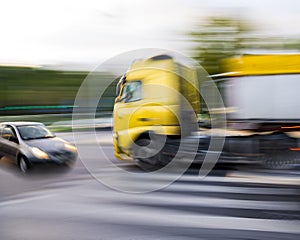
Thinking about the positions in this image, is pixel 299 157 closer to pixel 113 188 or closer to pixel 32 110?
pixel 113 188

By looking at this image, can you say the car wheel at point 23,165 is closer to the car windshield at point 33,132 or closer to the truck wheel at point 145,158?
the car windshield at point 33,132

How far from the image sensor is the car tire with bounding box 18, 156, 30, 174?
7074 mm

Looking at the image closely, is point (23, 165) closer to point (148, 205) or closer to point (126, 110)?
point (126, 110)

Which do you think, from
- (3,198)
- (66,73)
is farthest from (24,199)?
(66,73)

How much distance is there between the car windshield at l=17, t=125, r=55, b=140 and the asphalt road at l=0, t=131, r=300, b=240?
2.27 ft

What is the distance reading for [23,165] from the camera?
23.5 ft

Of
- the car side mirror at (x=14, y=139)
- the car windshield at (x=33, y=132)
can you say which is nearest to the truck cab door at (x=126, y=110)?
the car windshield at (x=33, y=132)

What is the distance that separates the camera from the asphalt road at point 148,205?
12.6 ft

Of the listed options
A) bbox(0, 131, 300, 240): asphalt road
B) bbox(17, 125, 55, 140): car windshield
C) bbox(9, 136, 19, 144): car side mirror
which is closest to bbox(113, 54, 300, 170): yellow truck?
bbox(0, 131, 300, 240): asphalt road

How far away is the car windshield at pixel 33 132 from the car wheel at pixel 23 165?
45 cm

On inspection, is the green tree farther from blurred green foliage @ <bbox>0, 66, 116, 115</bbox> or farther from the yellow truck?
the yellow truck

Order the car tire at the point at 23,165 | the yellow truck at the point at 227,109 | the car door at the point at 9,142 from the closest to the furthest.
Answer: the yellow truck at the point at 227,109 → the car tire at the point at 23,165 → the car door at the point at 9,142

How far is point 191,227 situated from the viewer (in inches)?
156

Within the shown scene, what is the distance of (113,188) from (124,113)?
5.51 feet
